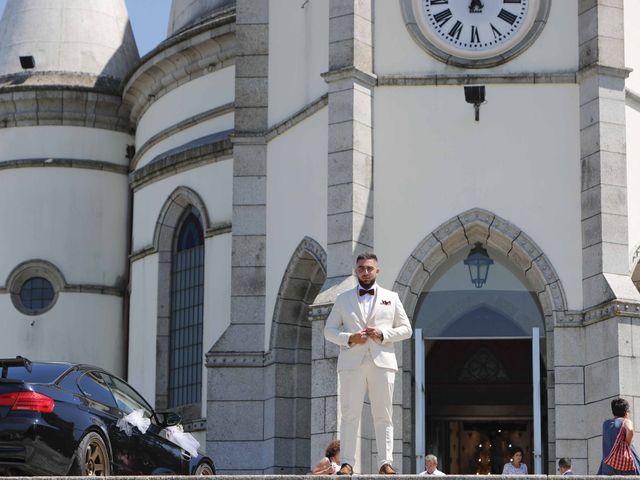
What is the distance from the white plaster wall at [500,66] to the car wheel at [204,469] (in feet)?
30.0

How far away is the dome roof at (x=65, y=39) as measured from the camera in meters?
39.7

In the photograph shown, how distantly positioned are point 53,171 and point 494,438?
37.7 ft

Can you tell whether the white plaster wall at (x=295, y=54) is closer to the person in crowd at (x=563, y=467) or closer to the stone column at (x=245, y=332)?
the stone column at (x=245, y=332)

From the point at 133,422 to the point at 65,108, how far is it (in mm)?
21443

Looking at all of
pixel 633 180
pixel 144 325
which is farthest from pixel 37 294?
pixel 633 180

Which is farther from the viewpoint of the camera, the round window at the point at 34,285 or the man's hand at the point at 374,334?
the round window at the point at 34,285

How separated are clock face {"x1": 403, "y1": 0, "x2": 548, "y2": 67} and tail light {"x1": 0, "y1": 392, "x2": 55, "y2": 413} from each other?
11.8m

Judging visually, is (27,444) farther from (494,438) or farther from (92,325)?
(92,325)

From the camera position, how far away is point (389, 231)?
2689cm

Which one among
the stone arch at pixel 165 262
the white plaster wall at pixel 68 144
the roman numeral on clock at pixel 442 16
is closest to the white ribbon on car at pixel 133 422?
the roman numeral on clock at pixel 442 16

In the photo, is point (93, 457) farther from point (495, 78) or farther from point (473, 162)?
point (495, 78)

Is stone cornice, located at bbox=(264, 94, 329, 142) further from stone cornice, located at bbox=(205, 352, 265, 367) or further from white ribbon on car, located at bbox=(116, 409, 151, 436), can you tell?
white ribbon on car, located at bbox=(116, 409, 151, 436)

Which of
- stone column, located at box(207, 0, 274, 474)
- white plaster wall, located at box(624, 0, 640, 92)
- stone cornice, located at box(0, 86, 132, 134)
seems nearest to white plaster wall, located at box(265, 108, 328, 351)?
stone column, located at box(207, 0, 274, 474)

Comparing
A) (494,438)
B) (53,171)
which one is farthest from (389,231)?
(53,171)
